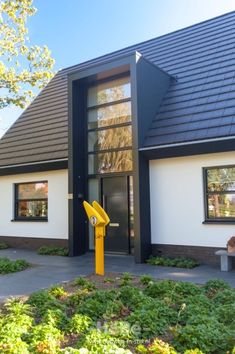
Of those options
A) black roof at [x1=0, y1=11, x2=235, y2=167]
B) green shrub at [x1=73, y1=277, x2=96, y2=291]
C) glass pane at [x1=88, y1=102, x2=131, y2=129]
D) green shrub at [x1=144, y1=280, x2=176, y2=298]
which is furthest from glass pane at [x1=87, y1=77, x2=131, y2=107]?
green shrub at [x1=144, y1=280, x2=176, y2=298]

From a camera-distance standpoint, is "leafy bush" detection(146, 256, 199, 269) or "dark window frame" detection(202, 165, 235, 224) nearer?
"leafy bush" detection(146, 256, 199, 269)

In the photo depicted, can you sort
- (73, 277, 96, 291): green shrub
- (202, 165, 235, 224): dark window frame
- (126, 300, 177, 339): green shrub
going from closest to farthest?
(126, 300, 177, 339): green shrub → (73, 277, 96, 291): green shrub → (202, 165, 235, 224): dark window frame

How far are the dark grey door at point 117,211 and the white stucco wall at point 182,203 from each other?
1.00 metres

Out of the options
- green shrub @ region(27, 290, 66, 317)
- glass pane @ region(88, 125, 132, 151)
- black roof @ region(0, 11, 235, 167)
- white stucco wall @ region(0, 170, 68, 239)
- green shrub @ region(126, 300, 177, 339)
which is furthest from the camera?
white stucco wall @ region(0, 170, 68, 239)

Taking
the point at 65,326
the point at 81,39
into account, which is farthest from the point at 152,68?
the point at 65,326

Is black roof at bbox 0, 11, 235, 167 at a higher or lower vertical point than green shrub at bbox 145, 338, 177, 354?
higher

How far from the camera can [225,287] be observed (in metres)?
6.31

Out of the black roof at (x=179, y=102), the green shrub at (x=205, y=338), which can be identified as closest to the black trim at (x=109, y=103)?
the black roof at (x=179, y=102)

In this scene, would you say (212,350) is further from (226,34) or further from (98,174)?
(226,34)

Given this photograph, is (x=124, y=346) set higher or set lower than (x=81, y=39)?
lower

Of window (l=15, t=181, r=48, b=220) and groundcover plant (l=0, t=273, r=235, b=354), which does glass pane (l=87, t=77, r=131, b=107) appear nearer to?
window (l=15, t=181, r=48, b=220)

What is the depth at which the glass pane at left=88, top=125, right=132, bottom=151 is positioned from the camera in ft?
36.3

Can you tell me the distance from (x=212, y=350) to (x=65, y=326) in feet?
6.06

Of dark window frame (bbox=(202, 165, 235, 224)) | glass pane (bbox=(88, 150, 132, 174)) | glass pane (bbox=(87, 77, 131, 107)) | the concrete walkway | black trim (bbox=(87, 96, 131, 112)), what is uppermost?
glass pane (bbox=(87, 77, 131, 107))
